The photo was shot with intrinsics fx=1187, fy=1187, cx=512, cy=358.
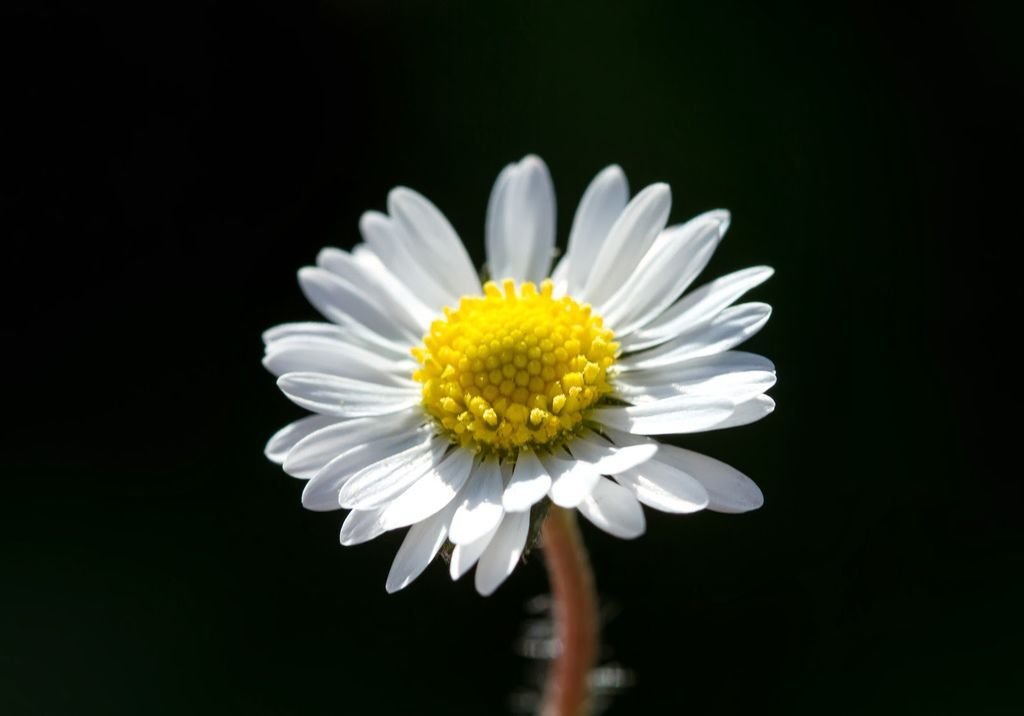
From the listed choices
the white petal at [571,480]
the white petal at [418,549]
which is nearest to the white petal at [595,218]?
the white petal at [571,480]

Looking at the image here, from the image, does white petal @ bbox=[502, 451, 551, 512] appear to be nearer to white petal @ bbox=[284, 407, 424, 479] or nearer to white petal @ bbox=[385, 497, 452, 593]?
white petal @ bbox=[385, 497, 452, 593]

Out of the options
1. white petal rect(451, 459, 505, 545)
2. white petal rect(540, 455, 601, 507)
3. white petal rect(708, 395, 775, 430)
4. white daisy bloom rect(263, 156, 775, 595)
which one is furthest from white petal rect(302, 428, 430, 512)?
white petal rect(708, 395, 775, 430)

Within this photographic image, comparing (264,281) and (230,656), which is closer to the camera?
(230,656)

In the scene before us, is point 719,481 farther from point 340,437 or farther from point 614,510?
point 340,437

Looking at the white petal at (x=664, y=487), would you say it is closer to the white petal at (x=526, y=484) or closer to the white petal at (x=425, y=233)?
the white petal at (x=526, y=484)

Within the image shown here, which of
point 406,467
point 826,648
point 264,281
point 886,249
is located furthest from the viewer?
point 264,281

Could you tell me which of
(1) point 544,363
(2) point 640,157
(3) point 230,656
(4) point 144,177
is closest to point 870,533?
(2) point 640,157

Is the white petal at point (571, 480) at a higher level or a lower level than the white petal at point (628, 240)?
lower

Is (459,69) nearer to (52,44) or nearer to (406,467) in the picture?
(52,44)
